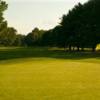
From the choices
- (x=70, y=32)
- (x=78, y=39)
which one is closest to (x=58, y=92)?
(x=78, y=39)

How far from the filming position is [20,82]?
62.2 ft

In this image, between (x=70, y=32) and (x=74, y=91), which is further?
(x=70, y=32)

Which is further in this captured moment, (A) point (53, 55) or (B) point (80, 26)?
(B) point (80, 26)

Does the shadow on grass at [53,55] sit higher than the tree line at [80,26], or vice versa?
the tree line at [80,26]

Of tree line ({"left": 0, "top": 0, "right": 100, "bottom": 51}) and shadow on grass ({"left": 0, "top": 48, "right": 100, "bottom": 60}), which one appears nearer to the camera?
shadow on grass ({"left": 0, "top": 48, "right": 100, "bottom": 60})

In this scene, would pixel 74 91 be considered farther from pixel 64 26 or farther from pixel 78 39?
pixel 64 26

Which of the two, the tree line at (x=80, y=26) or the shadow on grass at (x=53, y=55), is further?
the tree line at (x=80, y=26)

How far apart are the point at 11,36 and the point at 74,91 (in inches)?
5954

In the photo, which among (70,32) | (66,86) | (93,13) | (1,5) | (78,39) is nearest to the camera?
(66,86)

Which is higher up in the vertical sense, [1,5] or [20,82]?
[1,5]

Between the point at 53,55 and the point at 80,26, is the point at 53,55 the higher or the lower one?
the lower one

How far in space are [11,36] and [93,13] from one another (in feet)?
291

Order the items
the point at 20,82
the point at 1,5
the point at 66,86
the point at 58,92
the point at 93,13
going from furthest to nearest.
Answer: the point at 93,13 → the point at 1,5 → the point at 20,82 → the point at 66,86 → the point at 58,92

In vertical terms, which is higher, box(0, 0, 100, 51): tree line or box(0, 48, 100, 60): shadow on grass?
box(0, 0, 100, 51): tree line
